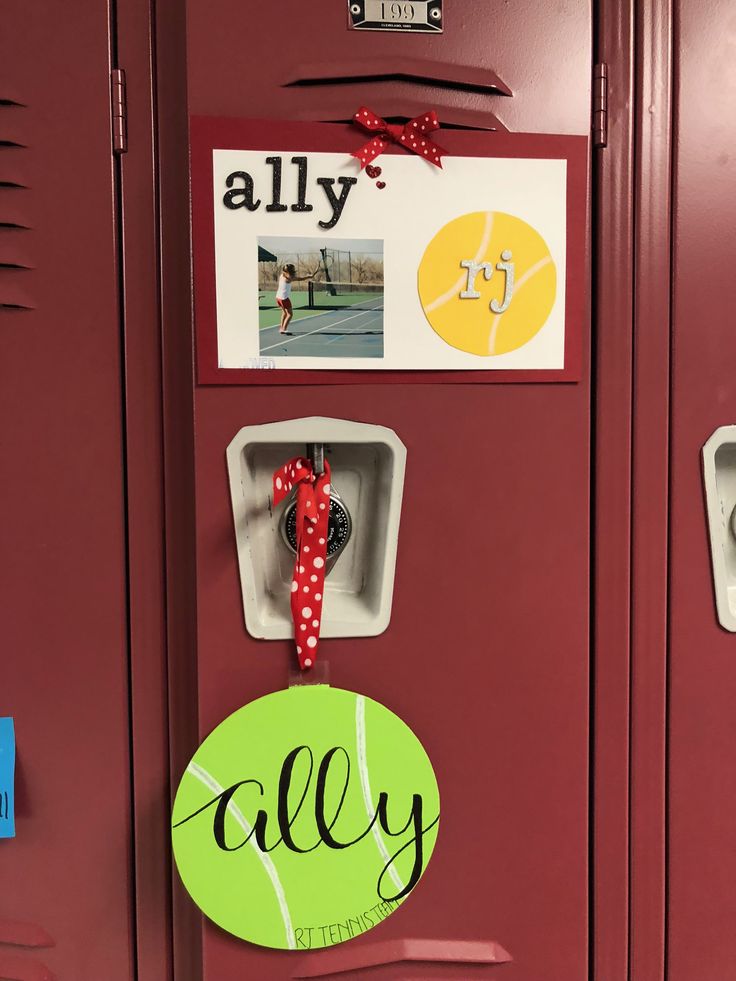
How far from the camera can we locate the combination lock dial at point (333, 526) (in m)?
0.82

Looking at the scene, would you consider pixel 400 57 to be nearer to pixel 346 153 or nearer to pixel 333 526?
pixel 346 153

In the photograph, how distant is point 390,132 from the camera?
769 mm

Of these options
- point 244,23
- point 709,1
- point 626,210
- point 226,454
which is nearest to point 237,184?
point 244,23

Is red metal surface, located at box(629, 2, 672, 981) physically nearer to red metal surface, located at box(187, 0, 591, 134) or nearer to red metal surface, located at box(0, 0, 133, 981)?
red metal surface, located at box(187, 0, 591, 134)

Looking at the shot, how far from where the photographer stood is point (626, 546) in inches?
32.9

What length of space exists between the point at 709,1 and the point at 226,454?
744 mm

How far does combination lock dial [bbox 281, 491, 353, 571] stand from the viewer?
82cm

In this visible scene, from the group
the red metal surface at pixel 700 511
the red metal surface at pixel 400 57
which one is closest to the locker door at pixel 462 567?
the red metal surface at pixel 400 57

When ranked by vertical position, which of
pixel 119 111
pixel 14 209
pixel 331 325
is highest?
pixel 119 111

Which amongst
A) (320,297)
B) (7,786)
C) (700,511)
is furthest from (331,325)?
(7,786)

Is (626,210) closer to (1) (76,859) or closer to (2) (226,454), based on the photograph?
(2) (226,454)

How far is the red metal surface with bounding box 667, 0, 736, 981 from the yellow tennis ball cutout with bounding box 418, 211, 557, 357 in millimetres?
170

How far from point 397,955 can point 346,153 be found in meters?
0.90

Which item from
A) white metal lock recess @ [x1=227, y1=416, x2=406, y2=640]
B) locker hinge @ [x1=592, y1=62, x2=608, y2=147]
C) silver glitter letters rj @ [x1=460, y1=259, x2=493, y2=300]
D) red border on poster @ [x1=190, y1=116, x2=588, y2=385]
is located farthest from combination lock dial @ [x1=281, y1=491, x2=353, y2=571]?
locker hinge @ [x1=592, y1=62, x2=608, y2=147]
